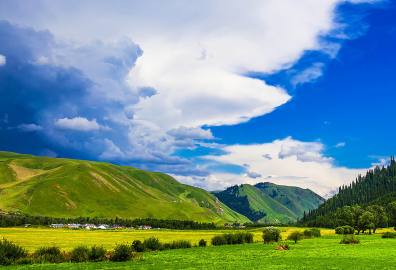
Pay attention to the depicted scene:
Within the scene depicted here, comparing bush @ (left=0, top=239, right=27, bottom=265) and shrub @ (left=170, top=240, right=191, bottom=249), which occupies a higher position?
bush @ (left=0, top=239, right=27, bottom=265)

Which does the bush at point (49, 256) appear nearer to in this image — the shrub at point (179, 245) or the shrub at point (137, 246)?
the shrub at point (137, 246)

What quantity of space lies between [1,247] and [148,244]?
3695 cm

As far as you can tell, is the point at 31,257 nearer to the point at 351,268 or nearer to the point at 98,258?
the point at 98,258

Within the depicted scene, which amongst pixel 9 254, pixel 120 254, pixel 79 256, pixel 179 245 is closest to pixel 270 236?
pixel 179 245

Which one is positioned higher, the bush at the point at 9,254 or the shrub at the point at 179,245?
the bush at the point at 9,254

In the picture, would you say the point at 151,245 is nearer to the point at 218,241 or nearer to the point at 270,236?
the point at 218,241

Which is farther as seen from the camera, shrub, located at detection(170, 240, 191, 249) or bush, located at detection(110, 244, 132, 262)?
shrub, located at detection(170, 240, 191, 249)

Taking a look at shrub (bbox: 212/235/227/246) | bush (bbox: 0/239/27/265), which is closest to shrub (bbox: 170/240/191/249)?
shrub (bbox: 212/235/227/246)

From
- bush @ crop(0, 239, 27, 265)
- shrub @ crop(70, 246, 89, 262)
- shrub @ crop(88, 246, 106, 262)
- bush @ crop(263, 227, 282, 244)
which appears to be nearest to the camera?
bush @ crop(0, 239, 27, 265)

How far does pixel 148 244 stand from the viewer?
336ft

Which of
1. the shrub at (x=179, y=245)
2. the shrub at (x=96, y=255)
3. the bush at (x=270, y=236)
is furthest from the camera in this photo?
the bush at (x=270, y=236)

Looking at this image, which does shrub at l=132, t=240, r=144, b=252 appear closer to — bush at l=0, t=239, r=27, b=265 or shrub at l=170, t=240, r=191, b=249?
shrub at l=170, t=240, r=191, b=249

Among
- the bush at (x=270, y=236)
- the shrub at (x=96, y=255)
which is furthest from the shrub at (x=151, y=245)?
the bush at (x=270, y=236)

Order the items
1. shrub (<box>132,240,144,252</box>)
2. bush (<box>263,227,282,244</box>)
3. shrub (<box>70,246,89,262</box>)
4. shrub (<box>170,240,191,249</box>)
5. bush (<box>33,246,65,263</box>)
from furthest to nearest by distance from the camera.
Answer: bush (<box>263,227,282,244</box>)
shrub (<box>170,240,191,249</box>)
shrub (<box>132,240,144,252</box>)
shrub (<box>70,246,89,262</box>)
bush (<box>33,246,65,263</box>)
